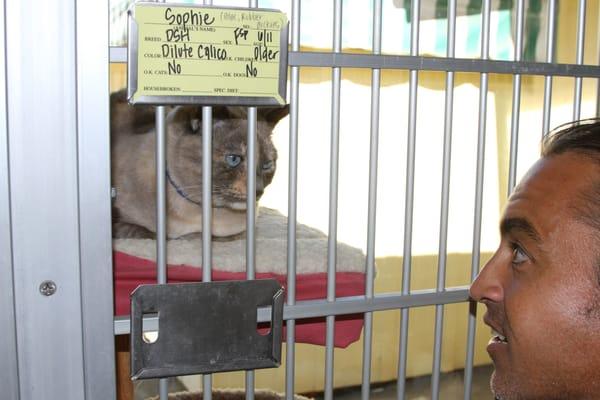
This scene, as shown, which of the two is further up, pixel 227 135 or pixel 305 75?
pixel 305 75

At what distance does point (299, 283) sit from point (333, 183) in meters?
0.15

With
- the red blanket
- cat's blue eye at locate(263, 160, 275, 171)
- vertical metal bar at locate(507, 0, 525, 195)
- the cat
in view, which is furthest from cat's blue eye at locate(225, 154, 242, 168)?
vertical metal bar at locate(507, 0, 525, 195)

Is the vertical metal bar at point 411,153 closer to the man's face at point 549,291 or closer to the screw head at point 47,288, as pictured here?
the man's face at point 549,291

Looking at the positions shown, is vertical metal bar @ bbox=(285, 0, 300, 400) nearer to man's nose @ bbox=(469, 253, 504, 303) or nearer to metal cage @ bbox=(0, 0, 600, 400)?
metal cage @ bbox=(0, 0, 600, 400)

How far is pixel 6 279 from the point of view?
65 centimetres

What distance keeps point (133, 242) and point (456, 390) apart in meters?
2.17

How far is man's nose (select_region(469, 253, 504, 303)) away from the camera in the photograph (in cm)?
80

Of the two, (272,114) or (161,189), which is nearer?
(161,189)

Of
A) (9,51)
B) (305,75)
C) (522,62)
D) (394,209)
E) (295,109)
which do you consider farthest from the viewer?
(394,209)

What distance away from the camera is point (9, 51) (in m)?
0.62

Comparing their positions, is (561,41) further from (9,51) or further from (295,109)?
(9,51)

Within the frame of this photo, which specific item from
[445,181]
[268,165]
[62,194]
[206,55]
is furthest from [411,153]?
[268,165]

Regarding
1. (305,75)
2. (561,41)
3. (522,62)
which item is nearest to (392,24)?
(305,75)

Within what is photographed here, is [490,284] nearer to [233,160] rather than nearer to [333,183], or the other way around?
[333,183]
